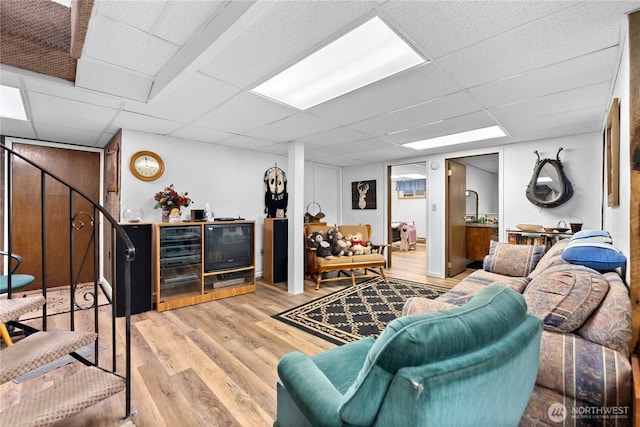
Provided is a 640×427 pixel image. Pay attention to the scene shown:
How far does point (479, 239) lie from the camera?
17.7 ft

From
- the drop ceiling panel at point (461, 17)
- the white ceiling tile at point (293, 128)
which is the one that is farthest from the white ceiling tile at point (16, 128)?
the drop ceiling panel at point (461, 17)

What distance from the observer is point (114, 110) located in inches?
110

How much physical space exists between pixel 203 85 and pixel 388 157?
3809 mm

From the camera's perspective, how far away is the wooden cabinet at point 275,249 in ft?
14.5

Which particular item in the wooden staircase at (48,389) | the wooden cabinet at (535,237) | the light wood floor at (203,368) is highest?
the wooden cabinet at (535,237)

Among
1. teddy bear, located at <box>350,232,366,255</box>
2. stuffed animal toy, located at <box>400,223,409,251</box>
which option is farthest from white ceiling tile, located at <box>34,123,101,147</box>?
stuffed animal toy, located at <box>400,223,409,251</box>

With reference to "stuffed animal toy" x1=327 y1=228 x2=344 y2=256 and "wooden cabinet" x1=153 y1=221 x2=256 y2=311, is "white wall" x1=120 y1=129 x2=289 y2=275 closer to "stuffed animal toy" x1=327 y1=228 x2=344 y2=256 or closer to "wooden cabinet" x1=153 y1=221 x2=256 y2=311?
"wooden cabinet" x1=153 y1=221 x2=256 y2=311

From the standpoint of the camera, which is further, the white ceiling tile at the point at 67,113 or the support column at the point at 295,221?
the support column at the point at 295,221

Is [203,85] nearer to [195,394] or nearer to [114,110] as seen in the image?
[114,110]

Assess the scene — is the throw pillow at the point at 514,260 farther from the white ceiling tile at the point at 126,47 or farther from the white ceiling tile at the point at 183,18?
the white ceiling tile at the point at 126,47

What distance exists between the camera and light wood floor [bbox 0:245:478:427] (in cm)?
163

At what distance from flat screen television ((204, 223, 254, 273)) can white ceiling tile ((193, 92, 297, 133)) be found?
1.34m

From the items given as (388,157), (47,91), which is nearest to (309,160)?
(388,157)

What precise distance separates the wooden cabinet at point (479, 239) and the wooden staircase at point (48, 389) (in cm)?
571
